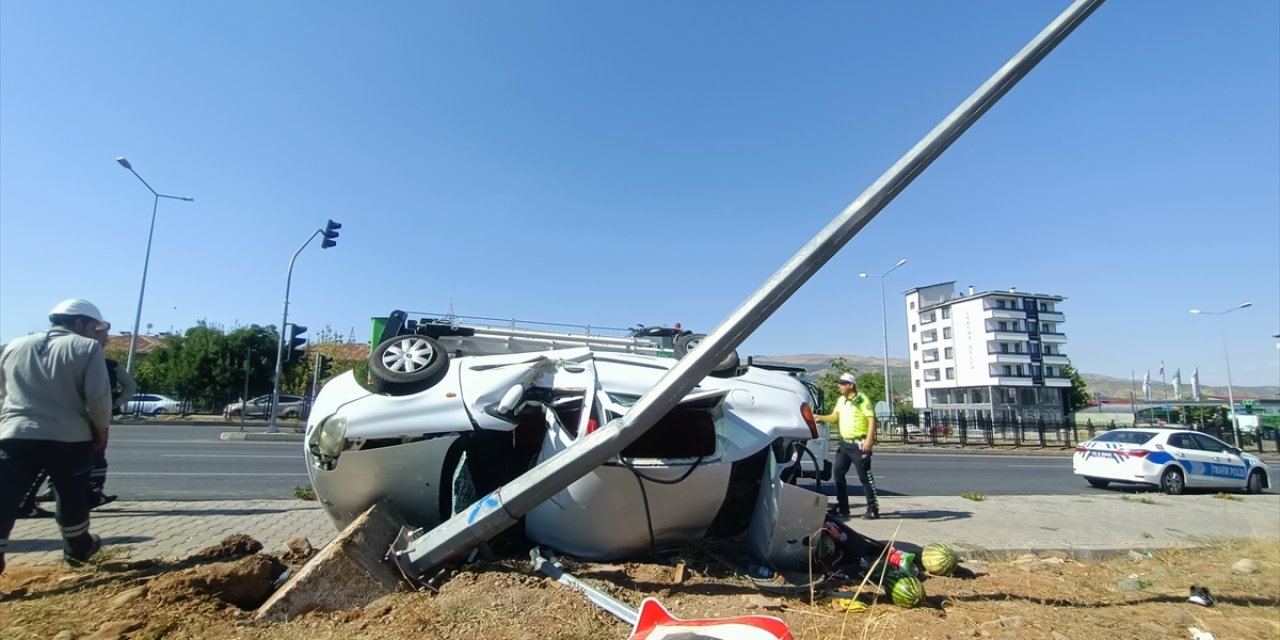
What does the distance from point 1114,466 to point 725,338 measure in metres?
14.0

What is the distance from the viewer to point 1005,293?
79.9 metres

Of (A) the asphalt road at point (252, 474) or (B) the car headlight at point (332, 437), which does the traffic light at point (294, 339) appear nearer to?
(A) the asphalt road at point (252, 474)

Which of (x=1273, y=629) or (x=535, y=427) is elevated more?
(x=535, y=427)

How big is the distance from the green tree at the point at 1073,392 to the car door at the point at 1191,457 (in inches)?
3000

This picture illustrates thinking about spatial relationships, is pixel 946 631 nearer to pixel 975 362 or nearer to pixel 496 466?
pixel 496 466

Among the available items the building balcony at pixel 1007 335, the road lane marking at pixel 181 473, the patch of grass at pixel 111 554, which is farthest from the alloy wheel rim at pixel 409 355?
the building balcony at pixel 1007 335

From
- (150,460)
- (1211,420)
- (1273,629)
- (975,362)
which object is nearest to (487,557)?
(1273,629)

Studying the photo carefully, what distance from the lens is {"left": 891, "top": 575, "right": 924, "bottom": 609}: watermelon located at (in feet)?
13.1

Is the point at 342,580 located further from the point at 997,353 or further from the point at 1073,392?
the point at 1073,392

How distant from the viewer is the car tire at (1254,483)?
13569 mm

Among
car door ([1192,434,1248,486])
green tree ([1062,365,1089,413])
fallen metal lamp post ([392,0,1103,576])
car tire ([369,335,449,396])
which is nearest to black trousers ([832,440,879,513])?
fallen metal lamp post ([392,0,1103,576])

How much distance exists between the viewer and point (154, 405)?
118 feet

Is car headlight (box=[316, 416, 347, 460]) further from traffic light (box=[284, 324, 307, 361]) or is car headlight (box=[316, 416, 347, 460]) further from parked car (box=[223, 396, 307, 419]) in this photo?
parked car (box=[223, 396, 307, 419])

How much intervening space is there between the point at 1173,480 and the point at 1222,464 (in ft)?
4.55
